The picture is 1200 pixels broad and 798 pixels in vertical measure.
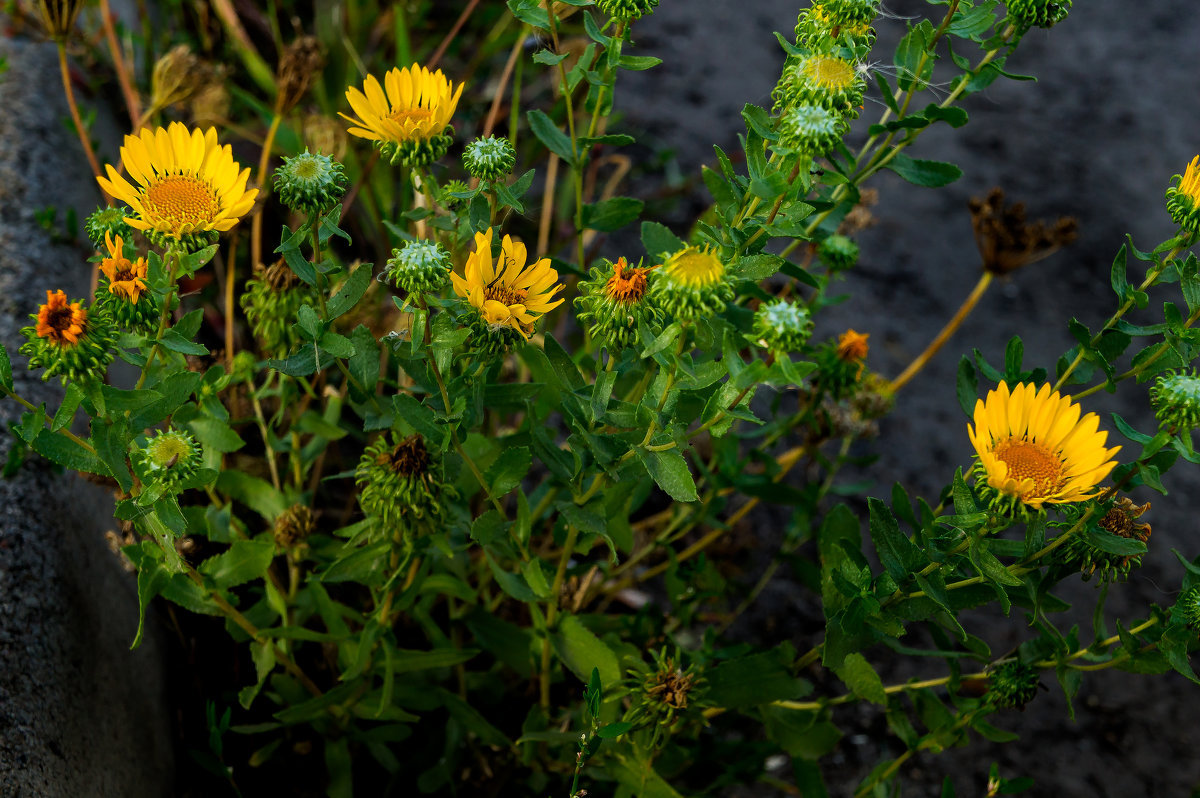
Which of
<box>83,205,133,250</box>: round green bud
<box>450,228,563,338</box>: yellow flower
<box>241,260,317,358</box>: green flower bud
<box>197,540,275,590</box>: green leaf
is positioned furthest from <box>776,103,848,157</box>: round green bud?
<box>197,540,275,590</box>: green leaf

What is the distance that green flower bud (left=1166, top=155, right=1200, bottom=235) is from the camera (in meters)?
1.29

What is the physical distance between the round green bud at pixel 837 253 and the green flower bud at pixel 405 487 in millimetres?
847

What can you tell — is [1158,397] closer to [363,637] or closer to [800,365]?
[800,365]

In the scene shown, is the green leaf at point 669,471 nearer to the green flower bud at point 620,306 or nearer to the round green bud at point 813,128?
the green flower bud at point 620,306

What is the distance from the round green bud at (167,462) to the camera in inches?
Answer: 48.1

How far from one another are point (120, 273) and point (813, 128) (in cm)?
88

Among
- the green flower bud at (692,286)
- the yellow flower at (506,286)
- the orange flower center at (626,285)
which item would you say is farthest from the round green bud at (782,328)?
the yellow flower at (506,286)

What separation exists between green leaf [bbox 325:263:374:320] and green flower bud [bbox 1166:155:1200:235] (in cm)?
109

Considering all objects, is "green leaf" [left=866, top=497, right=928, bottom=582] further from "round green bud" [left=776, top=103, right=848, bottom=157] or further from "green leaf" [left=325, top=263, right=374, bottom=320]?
"green leaf" [left=325, top=263, right=374, bottom=320]

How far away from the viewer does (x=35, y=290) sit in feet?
5.99

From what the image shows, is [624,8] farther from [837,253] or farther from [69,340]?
[69,340]

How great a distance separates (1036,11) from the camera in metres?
1.32

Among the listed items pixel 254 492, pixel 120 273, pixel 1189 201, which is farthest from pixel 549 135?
pixel 1189 201

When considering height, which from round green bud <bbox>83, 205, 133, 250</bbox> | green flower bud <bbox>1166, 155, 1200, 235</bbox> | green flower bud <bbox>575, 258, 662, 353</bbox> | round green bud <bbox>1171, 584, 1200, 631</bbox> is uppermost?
green flower bud <bbox>1166, 155, 1200, 235</bbox>
